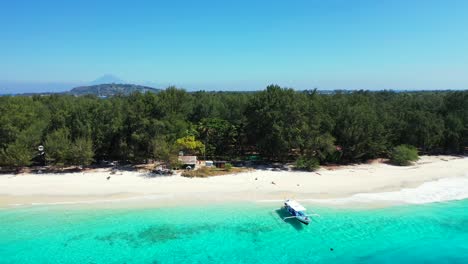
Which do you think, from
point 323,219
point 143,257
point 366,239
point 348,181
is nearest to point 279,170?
point 348,181

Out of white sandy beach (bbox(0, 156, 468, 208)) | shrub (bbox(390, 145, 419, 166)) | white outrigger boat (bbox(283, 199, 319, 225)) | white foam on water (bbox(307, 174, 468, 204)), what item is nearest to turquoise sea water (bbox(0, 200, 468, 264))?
white outrigger boat (bbox(283, 199, 319, 225))

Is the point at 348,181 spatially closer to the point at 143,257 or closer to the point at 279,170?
the point at 279,170

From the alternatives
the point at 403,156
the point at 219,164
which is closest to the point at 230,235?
the point at 219,164

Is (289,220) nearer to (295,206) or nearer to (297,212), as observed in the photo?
(297,212)

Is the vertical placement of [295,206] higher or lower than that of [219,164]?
lower

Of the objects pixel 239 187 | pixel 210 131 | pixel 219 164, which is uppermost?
pixel 210 131

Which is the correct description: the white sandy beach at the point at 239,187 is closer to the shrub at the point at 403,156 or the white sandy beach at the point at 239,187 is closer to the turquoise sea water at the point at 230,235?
the turquoise sea water at the point at 230,235

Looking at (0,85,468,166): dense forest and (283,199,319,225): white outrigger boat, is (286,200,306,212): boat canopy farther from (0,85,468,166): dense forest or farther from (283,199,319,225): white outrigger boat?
(0,85,468,166): dense forest
